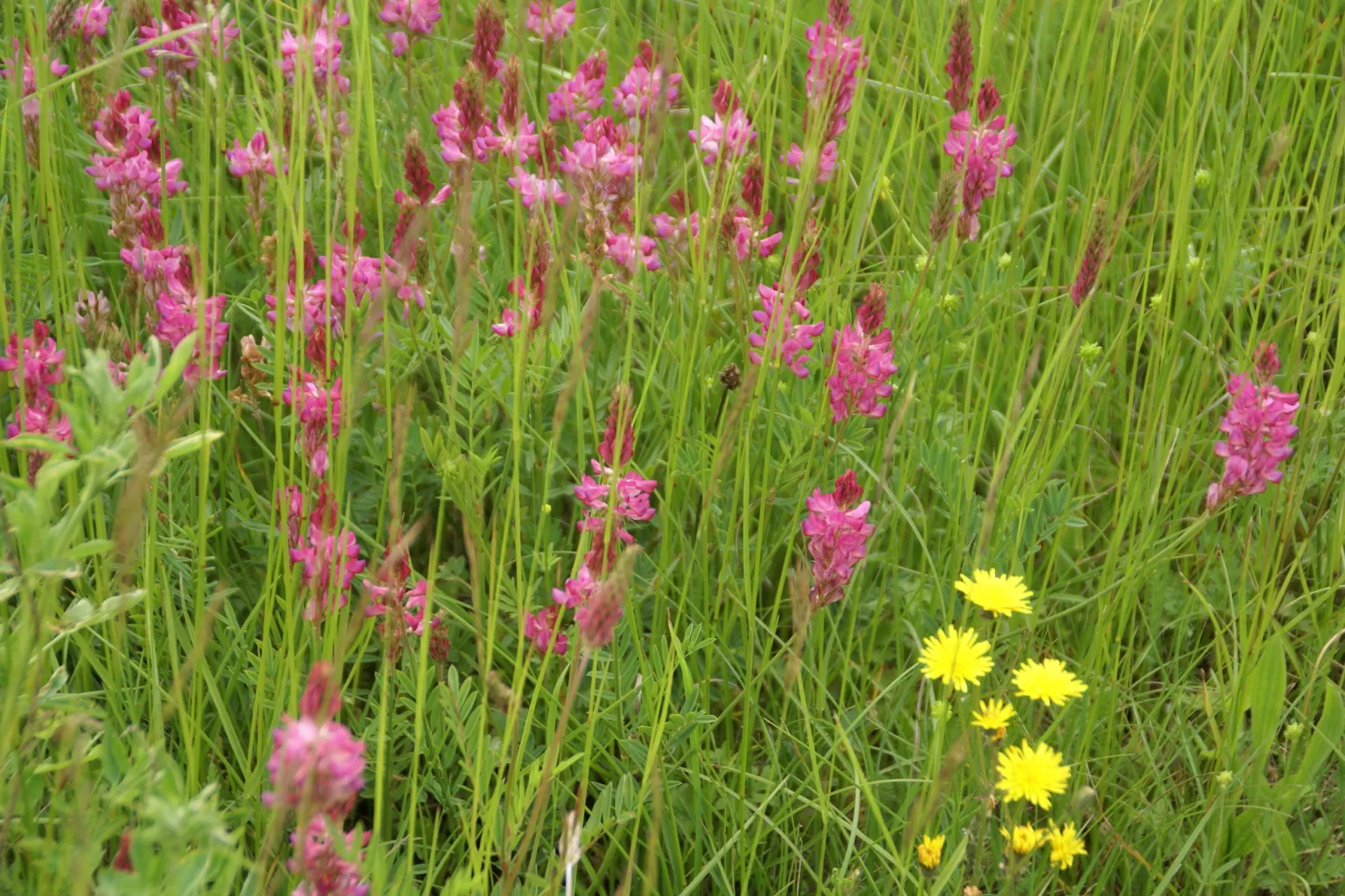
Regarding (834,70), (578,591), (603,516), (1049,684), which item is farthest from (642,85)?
(1049,684)

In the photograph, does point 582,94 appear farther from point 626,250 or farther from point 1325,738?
point 1325,738

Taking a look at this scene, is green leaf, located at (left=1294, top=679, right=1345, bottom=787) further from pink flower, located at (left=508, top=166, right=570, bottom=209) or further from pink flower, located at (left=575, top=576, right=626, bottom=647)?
pink flower, located at (left=508, top=166, right=570, bottom=209)

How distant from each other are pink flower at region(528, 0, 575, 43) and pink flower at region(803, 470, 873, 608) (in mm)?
1034

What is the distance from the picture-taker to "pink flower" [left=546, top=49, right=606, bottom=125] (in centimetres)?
214

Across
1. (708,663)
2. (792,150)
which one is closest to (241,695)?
(708,663)

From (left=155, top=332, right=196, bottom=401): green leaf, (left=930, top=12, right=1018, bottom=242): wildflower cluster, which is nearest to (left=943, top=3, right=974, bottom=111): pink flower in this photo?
(left=930, top=12, right=1018, bottom=242): wildflower cluster

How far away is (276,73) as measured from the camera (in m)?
1.62

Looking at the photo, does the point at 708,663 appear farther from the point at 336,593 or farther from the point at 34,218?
the point at 34,218

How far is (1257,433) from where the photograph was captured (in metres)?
1.80

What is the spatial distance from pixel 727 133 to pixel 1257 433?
851 millimetres

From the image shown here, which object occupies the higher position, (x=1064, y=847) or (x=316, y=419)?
(x=316, y=419)

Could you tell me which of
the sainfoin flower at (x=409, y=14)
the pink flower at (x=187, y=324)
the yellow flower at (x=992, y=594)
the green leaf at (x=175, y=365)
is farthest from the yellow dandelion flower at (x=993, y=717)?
the sainfoin flower at (x=409, y=14)

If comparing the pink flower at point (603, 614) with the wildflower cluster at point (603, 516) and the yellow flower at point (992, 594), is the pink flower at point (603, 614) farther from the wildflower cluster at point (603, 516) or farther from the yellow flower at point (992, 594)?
the yellow flower at point (992, 594)

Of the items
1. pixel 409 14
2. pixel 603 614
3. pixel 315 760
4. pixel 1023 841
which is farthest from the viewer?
pixel 409 14
